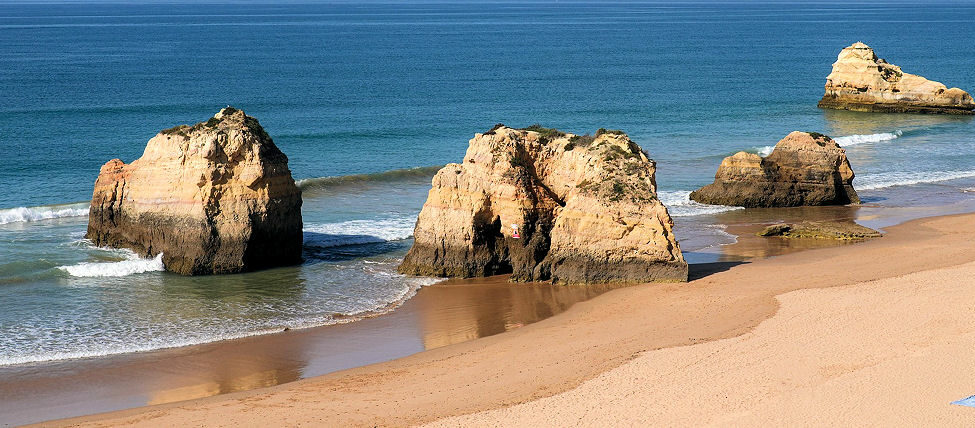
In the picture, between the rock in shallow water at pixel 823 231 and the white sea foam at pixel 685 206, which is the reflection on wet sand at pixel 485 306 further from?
the white sea foam at pixel 685 206

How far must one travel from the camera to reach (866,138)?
50.5 metres

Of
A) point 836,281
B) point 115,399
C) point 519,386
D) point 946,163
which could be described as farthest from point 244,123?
point 946,163

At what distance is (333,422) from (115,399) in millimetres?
3788

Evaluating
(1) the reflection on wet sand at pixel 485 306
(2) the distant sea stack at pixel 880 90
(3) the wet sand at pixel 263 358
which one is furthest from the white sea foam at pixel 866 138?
(3) the wet sand at pixel 263 358

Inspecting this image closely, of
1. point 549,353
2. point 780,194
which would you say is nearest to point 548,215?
point 549,353

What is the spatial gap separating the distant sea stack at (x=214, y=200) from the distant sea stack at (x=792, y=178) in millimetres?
14787

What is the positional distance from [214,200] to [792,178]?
1843 cm

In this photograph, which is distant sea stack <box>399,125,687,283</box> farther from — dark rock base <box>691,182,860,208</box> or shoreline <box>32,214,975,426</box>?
dark rock base <box>691,182,860,208</box>

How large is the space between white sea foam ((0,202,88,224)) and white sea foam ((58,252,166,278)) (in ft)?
23.3

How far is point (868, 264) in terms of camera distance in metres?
22.9

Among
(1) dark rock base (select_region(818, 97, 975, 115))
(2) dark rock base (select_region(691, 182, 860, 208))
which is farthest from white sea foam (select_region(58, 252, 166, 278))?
(1) dark rock base (select_region(818, 97, 975, 115))

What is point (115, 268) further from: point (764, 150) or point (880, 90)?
point (880, 90)

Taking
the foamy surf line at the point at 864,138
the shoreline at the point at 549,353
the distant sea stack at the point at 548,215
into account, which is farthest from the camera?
the foamy surf line at the point at 864,138

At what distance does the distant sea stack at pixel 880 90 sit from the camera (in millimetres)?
61312
